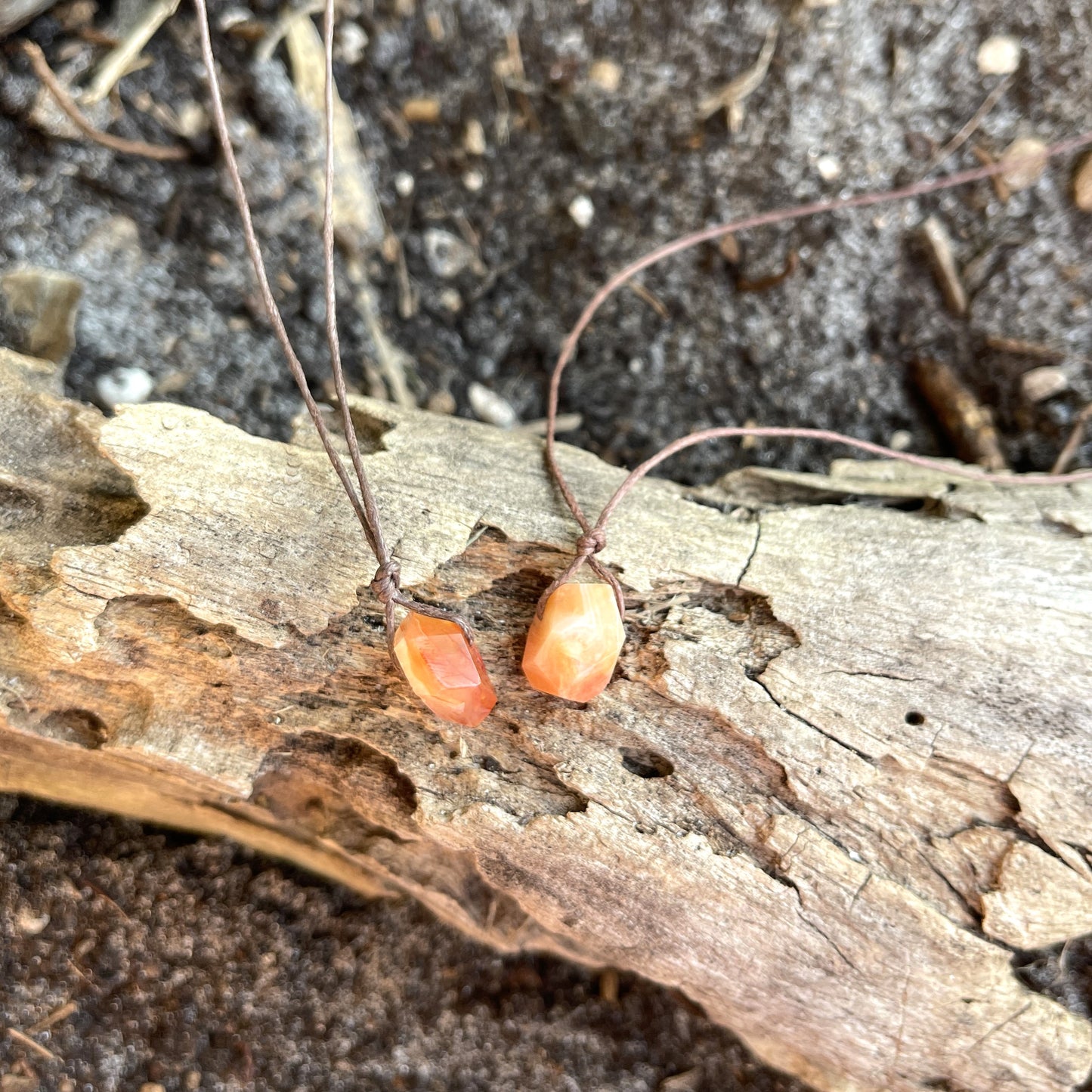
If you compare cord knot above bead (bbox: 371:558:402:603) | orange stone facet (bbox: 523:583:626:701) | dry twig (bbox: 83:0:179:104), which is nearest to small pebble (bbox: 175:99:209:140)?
dry twig (bbox: 83:0:179:104)

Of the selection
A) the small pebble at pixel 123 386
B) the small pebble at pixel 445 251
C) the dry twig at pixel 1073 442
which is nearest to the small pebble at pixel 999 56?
the dry twig at pixel 1073 442

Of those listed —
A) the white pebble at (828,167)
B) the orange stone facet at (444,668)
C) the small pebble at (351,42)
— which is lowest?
the orange stone facet at (444,668)

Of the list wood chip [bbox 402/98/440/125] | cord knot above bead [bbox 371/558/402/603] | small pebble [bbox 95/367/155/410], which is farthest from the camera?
wood chip [bbox 402/98/440/125]

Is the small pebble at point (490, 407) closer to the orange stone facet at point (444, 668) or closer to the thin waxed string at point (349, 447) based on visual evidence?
the thin waxed string at point (349, 447)

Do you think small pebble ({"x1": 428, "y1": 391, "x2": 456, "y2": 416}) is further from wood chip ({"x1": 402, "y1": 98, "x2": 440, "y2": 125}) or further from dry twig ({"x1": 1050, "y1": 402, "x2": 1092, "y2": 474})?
dry twig ({"x1": 1050, "y1": 402, "x2": 1092, "y2": 474})

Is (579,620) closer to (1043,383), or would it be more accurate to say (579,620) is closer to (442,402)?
(442,402)
